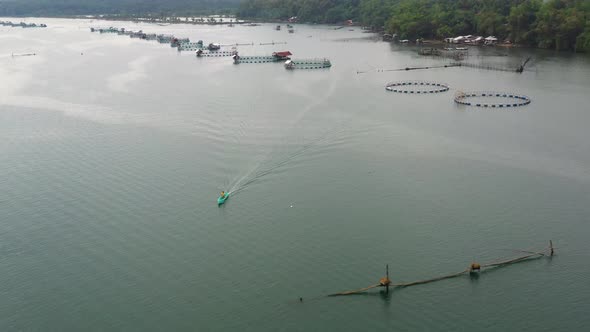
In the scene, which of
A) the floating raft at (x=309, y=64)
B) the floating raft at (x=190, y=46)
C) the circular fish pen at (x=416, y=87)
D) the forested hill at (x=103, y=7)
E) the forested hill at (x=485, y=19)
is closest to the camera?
the circular fish pen at (x=416, y=87)

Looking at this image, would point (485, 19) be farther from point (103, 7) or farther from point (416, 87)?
point (103, 7)

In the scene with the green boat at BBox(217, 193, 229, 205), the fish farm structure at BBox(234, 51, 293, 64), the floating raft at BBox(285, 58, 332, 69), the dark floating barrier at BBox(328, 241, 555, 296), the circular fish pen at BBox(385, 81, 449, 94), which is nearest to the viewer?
the dark floating barrier at BBox(328, 241, 555, 296)

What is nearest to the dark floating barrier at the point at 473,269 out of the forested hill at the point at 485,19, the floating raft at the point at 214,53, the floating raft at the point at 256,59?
the forested hill at the point at 485,19

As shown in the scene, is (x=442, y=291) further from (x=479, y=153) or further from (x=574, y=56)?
(x=574, y=56)

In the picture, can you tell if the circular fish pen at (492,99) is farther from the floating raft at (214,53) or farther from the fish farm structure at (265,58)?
the floating raft at (214,53)

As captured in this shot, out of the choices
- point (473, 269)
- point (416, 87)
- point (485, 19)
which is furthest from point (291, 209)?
point (485, 19)

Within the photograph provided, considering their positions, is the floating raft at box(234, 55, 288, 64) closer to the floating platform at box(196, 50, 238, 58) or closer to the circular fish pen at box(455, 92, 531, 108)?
the floating platform at box(196, 50, 238, 58)

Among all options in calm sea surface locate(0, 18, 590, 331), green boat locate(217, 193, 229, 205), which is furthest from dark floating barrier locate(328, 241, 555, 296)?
green boat locate(217, 193, 229, 205)
